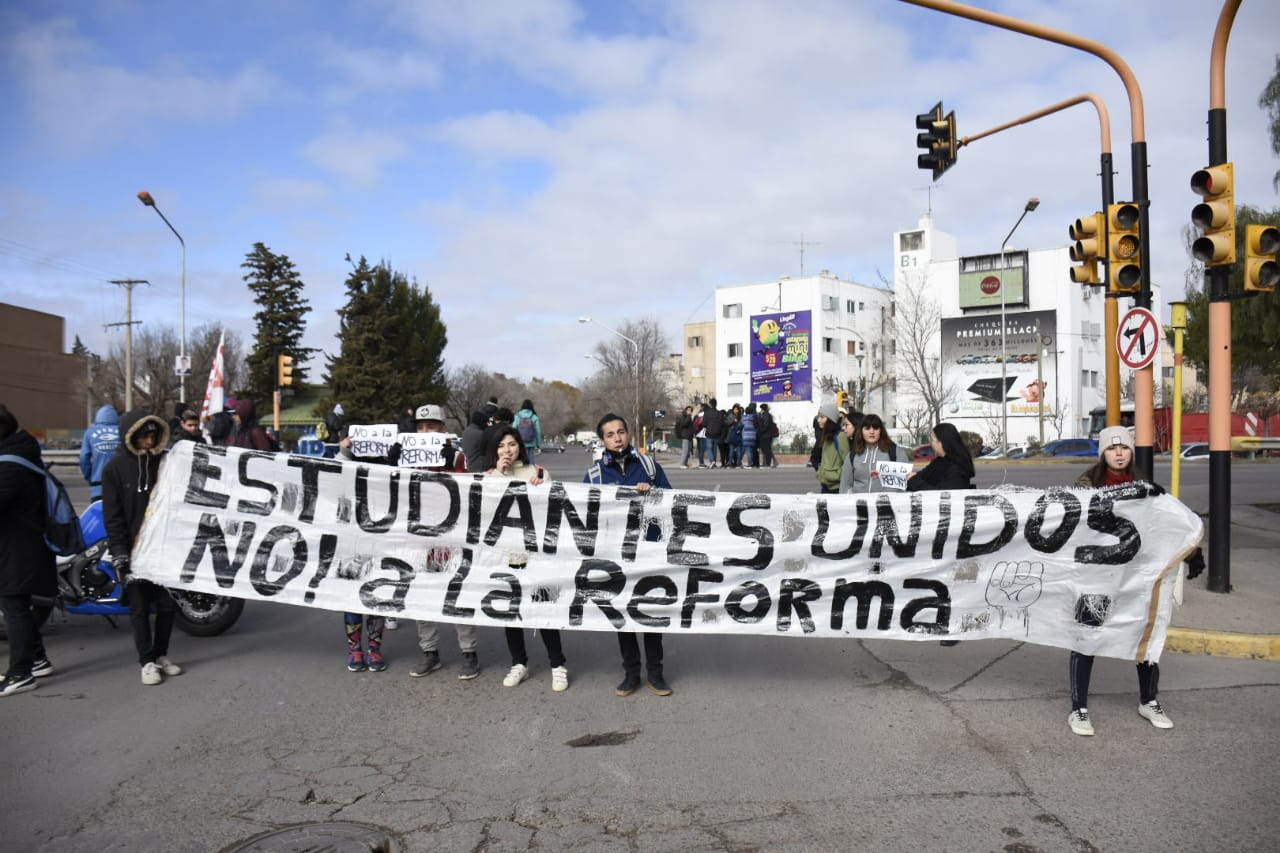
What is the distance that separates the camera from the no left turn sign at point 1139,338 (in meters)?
8.84

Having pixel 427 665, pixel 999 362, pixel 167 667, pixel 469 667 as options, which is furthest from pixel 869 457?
pixel 999 362

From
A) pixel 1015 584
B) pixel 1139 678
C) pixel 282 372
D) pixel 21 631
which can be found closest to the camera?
pixel 1139 678

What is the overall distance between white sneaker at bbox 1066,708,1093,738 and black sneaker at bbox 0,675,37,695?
6.65m

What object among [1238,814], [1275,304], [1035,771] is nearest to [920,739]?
[1035,771]

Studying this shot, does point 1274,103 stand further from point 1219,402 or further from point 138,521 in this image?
point 138,521

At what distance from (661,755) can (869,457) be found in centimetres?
471

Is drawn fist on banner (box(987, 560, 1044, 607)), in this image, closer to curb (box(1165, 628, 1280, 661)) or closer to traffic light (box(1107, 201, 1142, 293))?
curb (box(1165, 628, 1280, 661))

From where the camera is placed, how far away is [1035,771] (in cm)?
490

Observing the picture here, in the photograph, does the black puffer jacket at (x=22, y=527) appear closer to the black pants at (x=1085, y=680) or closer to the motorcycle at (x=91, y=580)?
the motorcycle at (x=91, y=580)

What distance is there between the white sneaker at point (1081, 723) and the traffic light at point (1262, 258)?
494 cm

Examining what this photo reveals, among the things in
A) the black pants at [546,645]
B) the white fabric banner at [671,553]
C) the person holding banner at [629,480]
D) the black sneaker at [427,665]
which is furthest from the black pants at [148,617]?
the person holding banner at [629,480]

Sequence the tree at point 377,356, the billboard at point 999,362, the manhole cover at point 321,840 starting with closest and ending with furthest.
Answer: the manhole cover at point 321,840 < the tree at point 377,356 < the billboard at point 999,362

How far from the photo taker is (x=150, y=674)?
655 cm

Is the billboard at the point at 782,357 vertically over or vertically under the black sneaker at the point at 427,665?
over
